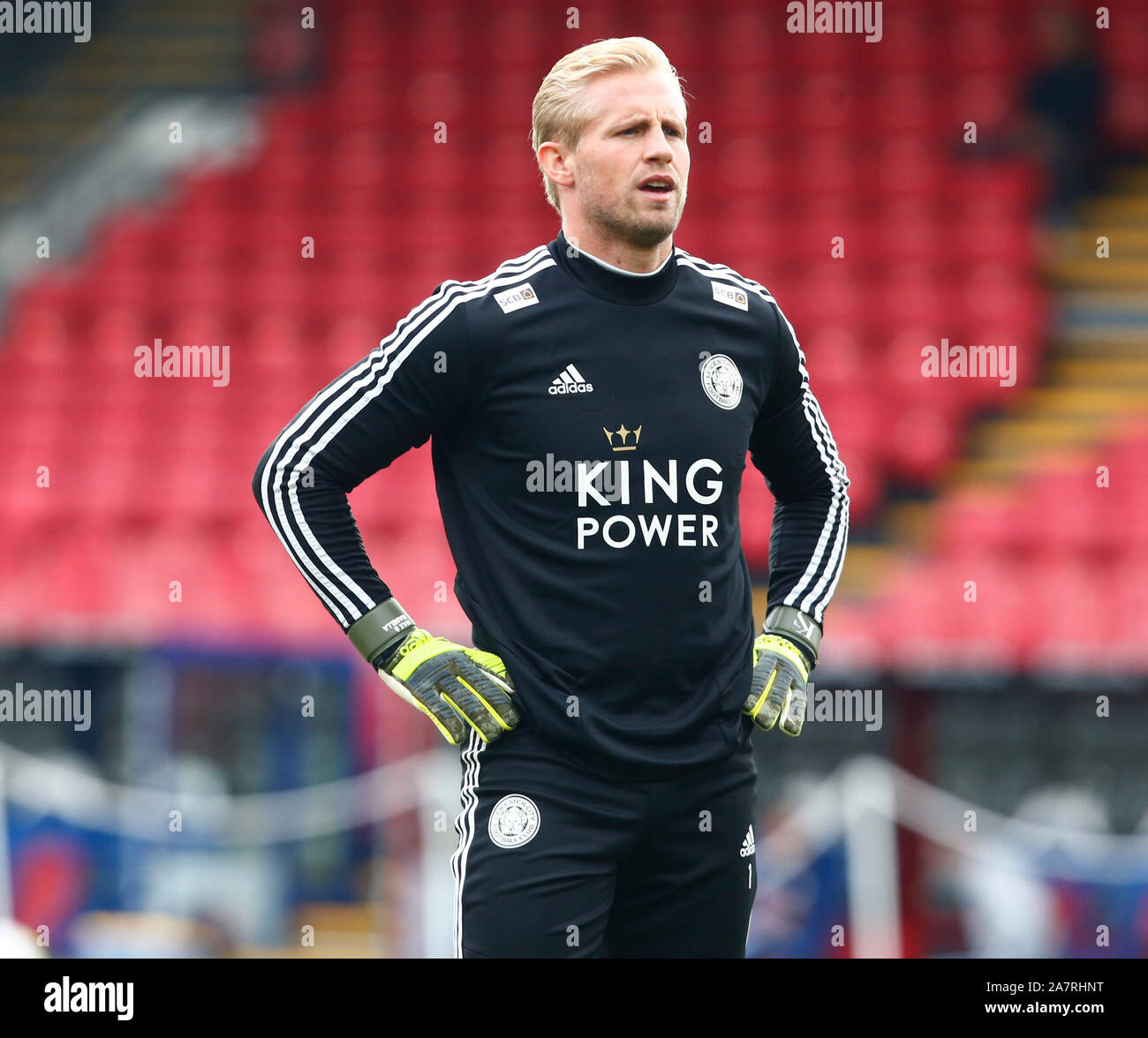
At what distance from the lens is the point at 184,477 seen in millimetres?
5562

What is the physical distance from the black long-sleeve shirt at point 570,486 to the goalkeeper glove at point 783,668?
0.21ft

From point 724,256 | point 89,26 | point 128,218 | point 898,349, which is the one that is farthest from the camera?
point 89,26

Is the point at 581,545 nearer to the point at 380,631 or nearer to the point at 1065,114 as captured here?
the point at 380,631

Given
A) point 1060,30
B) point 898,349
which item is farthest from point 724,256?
point 1060,30

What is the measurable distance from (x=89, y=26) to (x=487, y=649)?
7352 millimetres

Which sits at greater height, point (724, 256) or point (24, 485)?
point (724, 256)

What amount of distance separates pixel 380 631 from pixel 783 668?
1.99 ft

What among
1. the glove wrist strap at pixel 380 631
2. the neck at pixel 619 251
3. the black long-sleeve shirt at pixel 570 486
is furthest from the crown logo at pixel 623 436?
the glove wrist strap at pixel 380 631

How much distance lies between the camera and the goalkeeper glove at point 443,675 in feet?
6.23

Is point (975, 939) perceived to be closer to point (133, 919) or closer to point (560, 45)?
point (133, 919)

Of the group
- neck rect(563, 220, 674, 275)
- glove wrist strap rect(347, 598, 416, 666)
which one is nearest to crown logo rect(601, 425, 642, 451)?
neck rect(563, 220, 674, 275)

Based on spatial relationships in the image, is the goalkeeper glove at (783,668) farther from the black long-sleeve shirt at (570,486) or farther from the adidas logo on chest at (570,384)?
the adidas logo on chest at (570,384)

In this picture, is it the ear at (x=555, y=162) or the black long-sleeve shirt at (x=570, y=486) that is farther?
the ear at (x=555, y=162)

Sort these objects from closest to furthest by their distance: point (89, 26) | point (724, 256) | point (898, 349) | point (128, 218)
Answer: point (898, 349)
point (724, 256)
point (128, 218)
point (89, 26)
